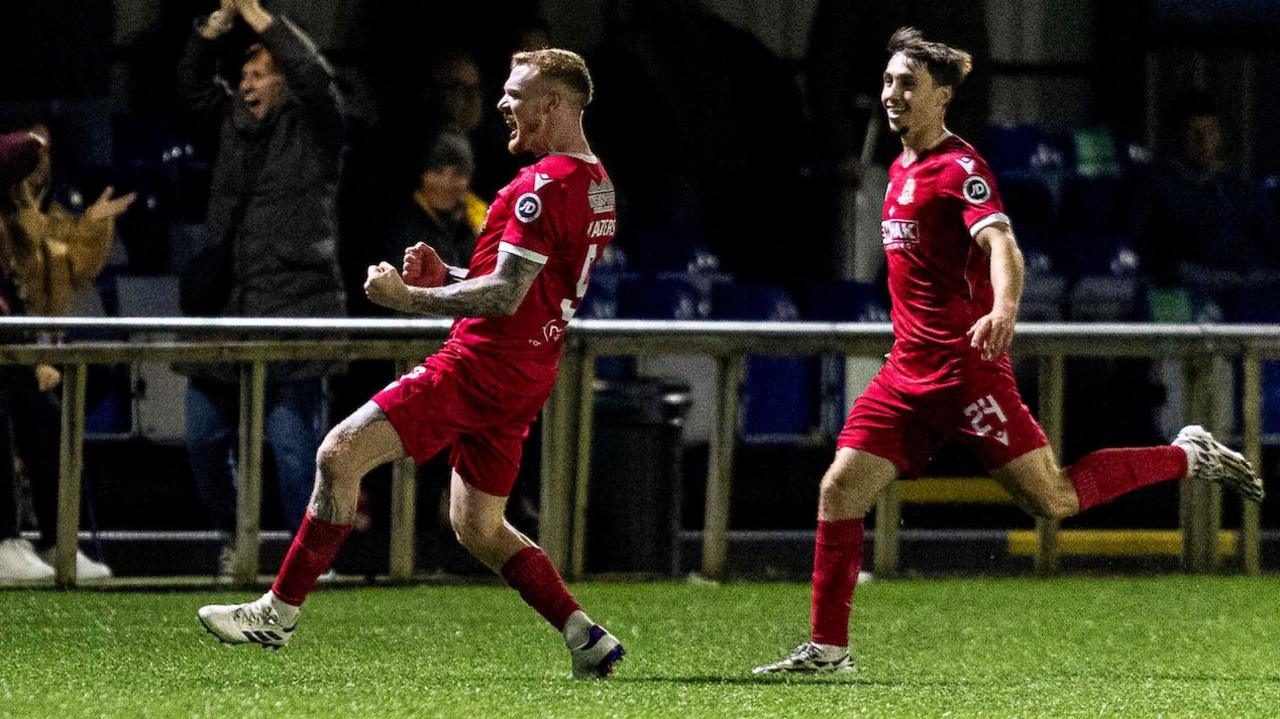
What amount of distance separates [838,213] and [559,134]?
736cm

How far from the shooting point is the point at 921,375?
6.99m

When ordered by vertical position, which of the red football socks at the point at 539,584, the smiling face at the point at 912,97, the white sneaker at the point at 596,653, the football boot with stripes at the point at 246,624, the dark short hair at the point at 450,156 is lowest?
the white sneaker at the point at 596,653

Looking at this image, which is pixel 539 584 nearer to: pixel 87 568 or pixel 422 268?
pixel 422 268

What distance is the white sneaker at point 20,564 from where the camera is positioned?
32.2 ft

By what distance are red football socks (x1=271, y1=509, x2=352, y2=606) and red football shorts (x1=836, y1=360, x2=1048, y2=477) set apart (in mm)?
1486

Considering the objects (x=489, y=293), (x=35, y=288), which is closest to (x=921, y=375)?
(x=489, y=293)

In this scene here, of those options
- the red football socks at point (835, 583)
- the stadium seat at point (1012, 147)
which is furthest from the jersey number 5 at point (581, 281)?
the stadium seat at point (1012, 147)

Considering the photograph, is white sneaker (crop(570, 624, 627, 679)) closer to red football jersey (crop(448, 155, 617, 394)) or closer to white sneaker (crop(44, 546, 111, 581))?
red football jersey (crop(448, 155, 617, 394))

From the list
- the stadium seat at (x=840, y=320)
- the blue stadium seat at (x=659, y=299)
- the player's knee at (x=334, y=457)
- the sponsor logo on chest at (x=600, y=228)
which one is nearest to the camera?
the player's knee at (x=334, y=457)

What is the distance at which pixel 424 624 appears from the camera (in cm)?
862

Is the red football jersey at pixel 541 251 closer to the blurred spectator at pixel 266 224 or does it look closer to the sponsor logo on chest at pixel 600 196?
the sponsor logo on chest at pixel 600 196

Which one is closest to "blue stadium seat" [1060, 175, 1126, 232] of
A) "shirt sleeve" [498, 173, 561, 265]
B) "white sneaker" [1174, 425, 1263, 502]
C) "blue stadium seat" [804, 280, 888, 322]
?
"blue stadium seat" [804, 280, 888, 322]

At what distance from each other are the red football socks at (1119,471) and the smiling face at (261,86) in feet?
14.1

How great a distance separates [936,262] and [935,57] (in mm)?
582
